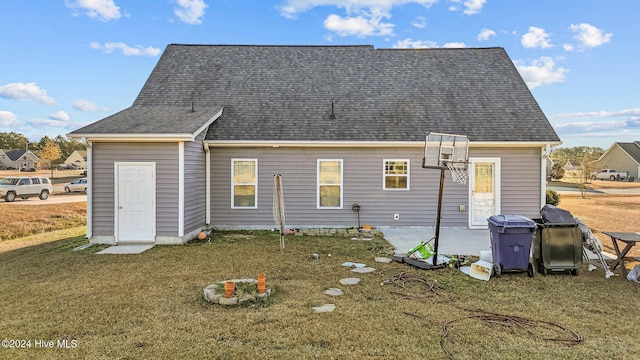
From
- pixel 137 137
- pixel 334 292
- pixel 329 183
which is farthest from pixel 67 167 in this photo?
pixel 334 292

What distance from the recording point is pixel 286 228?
10.8m

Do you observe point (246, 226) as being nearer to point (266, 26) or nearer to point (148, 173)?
point (148, 173)

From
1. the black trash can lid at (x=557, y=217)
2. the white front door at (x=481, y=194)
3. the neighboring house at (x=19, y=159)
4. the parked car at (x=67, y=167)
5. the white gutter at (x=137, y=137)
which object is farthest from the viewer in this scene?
the parked car at (x=67, y=167)

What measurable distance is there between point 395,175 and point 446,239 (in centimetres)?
256

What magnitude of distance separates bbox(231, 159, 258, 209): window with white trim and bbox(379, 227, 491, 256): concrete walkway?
4.23 meters

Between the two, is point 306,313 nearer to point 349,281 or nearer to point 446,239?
point 349,281

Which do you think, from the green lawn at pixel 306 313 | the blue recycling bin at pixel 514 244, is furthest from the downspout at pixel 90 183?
the blue recycling bin at pixel 514 244

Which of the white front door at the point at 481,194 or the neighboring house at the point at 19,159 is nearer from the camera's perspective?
the white front door at the point at 481,194

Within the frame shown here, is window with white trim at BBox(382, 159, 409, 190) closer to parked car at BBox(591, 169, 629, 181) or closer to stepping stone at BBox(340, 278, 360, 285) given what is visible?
stepping stone at BBox(340, 278, 360, 285)

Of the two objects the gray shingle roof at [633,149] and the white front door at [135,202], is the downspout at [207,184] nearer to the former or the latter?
the white front door at [135,202]

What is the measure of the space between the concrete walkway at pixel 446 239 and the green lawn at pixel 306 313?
1662 mm

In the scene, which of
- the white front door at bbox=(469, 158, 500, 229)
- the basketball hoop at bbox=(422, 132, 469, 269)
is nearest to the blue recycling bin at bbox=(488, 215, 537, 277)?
the basketball hoop at bbox=(422, 132, 469, 269)

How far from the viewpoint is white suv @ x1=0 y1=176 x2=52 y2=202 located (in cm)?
2120

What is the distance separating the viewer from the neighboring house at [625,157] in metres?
40.3
